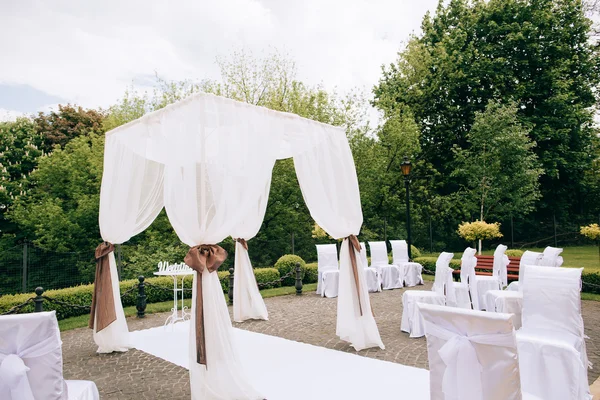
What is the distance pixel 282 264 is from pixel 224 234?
7.57m

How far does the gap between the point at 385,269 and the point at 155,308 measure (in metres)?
6.20

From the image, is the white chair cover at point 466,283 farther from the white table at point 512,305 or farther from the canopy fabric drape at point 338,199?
the canopy fabric drape at point 338,199

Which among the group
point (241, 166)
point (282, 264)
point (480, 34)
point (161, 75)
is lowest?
point (282, 264)

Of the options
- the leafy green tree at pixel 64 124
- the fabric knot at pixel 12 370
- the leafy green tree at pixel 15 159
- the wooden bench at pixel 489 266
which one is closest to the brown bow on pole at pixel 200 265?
the fabric knot at pixel 12 370

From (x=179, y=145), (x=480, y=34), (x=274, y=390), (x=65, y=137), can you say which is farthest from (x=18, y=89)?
(x=480, y=34)

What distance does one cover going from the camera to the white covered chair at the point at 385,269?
11.1m

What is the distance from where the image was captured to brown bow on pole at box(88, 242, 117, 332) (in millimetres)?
5742

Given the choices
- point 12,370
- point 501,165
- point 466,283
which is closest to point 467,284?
point 466,283

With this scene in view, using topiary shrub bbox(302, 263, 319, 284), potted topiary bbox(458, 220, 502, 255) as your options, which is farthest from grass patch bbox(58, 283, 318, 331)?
potted topiary bbox(458, 220, 502, 255)

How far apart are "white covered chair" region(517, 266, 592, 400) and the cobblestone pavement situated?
1.07m

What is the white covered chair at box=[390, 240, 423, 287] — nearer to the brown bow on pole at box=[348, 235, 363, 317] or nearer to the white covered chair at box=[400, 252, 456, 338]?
the white covered chair at box=[400, 252, 456, 338]

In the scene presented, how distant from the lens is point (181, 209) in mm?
4445

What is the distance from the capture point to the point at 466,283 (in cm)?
731

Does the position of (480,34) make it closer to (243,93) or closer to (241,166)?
(243,93)
